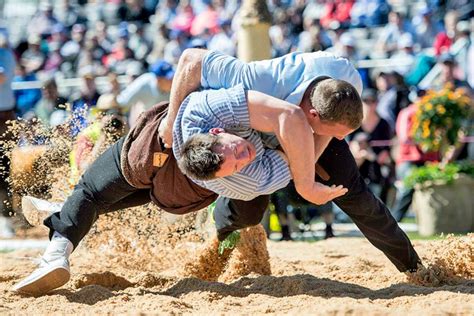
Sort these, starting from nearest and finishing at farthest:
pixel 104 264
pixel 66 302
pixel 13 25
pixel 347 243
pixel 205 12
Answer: pixel 66 302, pixel 104 264, pixel 347 243, pixel 205 12, pixel 13 25

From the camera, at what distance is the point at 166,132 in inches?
195

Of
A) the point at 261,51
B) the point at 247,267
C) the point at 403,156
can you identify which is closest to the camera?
the point at 247,267

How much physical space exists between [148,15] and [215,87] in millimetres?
13058

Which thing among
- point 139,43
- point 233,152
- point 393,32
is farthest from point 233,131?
point 139,43

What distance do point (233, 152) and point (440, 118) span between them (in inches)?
236

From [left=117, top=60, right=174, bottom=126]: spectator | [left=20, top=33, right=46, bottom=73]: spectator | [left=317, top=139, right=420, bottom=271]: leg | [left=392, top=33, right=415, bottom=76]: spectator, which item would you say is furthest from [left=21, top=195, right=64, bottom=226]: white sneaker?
[left=20, top=33, right=46, bottom=73]: spectator

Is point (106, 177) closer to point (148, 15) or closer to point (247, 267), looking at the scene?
point (247, 267)

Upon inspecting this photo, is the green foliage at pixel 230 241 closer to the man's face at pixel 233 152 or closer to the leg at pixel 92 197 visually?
the leg at pixel 92 197

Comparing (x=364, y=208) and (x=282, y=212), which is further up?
(x=364, y=208)

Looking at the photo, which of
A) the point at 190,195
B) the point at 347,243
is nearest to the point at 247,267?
the point at 190,195

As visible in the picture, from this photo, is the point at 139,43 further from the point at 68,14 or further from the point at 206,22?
the point at 68,14

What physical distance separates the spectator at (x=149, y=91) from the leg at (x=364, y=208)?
4.70 meters

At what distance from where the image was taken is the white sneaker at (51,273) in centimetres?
509

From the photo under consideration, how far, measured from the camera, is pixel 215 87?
191 inches
